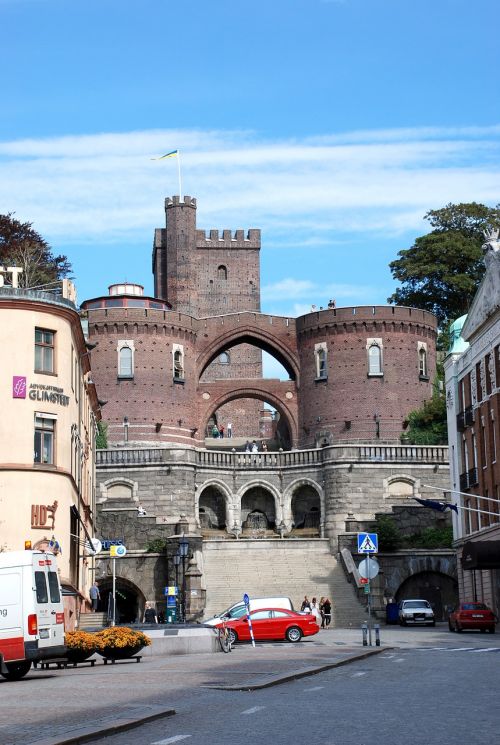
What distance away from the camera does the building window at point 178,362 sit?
272 ft

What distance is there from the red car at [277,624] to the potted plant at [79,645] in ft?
41.3

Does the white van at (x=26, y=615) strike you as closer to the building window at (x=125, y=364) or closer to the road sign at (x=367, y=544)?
the road sign at (x=367, y=544)

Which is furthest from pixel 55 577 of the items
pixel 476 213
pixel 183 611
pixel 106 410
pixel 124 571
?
pixel 476 213

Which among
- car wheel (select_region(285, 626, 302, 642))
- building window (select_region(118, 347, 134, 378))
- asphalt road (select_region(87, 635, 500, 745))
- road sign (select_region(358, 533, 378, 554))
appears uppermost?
building window (select_region(118, 347, 134, 378))

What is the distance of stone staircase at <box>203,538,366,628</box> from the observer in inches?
2181

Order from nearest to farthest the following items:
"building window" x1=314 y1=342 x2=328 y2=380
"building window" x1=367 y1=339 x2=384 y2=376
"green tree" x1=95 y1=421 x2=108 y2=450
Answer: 1. "green tree" x1=95 y1=421 x2=108 y2=450
2. "building window" x1=367 y1=339 x2=384 y2=376
3. "building window" x1=314 y1=342 x2=328 y2=380

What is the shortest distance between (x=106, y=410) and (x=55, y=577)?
55520mm

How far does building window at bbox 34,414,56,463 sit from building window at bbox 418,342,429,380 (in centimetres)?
4753

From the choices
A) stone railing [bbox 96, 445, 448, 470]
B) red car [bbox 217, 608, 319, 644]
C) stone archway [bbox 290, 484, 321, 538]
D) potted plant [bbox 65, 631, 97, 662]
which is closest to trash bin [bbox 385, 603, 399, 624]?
red car [bbox 217, 608, 319, 644]

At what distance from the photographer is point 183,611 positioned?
2169 inches

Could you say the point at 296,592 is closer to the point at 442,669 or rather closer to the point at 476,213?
the point at 442,669

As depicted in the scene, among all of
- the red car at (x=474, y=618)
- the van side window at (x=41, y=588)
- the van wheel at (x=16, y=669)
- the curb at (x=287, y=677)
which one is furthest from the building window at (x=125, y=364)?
the van wheel at (x=16, y=669)

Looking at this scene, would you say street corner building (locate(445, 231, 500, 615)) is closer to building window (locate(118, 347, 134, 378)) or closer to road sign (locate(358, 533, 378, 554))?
road sign (locate(358, 533, 378, 554))

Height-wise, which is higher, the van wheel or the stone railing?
the stone railing
